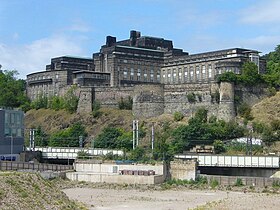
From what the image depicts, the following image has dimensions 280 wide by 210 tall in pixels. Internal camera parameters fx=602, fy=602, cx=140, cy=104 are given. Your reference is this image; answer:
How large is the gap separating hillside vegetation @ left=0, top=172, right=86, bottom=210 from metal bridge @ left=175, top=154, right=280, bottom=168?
30.9 m

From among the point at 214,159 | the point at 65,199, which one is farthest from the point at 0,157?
the point at 65,199

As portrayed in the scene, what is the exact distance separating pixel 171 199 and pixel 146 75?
71.6m

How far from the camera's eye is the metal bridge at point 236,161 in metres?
73.8

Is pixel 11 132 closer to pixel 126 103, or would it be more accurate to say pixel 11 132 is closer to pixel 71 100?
pixel 126 103

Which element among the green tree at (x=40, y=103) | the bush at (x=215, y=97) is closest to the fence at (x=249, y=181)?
the bush at (x=215, y=97)

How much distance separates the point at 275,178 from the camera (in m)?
71.0

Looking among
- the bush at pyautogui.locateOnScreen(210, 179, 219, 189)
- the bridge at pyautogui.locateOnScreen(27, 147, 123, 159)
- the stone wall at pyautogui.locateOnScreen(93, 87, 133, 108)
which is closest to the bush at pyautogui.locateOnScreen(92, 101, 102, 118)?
the stone wall at pyautogui.locateOnScreen(93, 87, 133, 108)

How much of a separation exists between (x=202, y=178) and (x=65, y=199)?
27419 millimetres

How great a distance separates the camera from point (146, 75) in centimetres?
12775

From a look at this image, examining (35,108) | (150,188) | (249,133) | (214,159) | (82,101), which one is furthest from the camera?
A: (35,108)

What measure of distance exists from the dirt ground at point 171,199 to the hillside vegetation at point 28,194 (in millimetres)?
5190

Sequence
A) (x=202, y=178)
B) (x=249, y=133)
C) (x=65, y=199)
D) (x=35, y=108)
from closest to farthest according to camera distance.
Answer: (x=65, y=199) < (x=202, y=178) < (x=249, y=133) < (x=35, y=108)

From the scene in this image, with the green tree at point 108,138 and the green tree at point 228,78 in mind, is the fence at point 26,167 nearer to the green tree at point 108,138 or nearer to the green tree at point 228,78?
the green tree at point 108,138

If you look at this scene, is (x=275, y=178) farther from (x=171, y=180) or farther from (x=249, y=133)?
(x=249, y=133)
